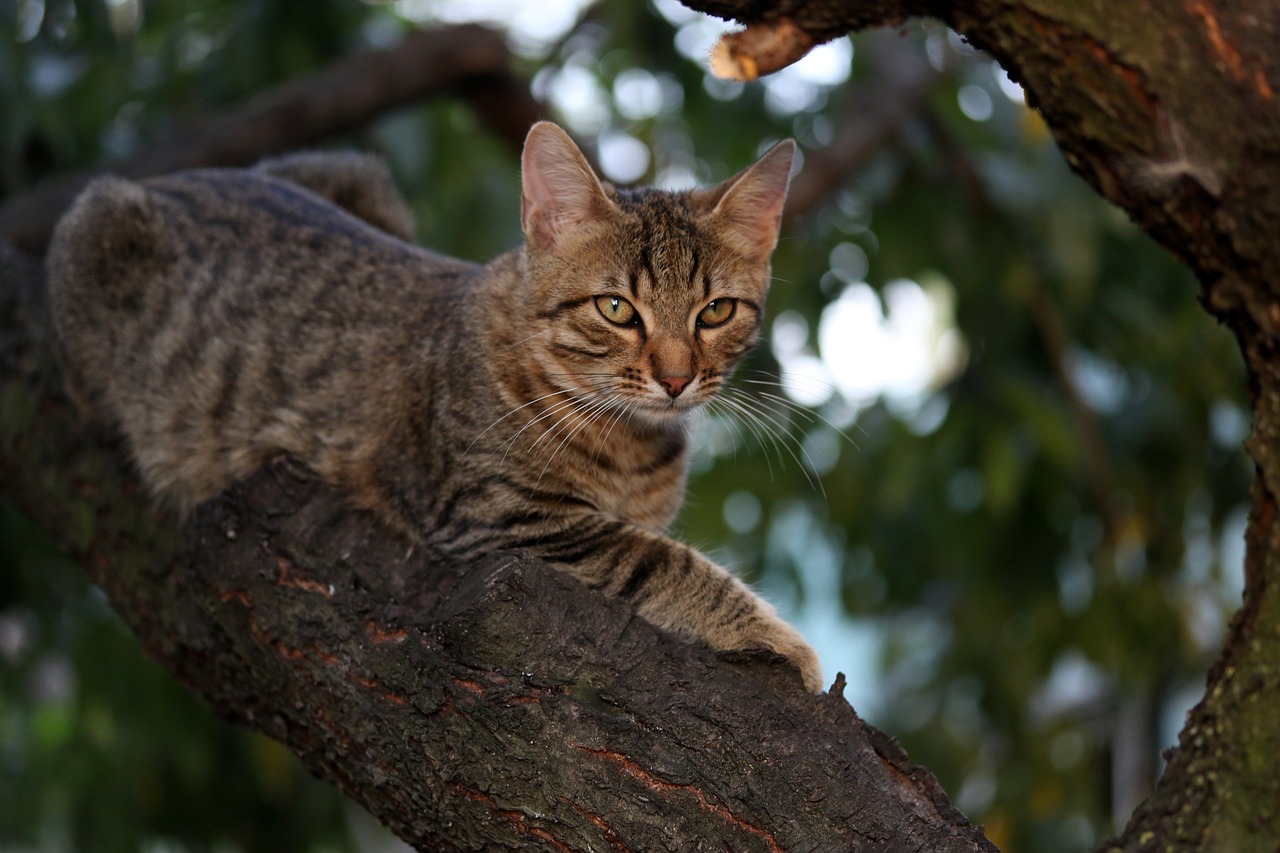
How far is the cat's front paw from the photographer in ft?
9.20

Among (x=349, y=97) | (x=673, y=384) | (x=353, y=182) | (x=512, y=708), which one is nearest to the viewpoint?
(x=512, y=708)

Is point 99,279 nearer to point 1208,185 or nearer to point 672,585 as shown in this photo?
point 672,585

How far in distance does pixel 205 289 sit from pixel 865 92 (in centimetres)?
317

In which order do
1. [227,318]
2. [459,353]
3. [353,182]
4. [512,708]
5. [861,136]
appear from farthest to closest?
[861,136] → [353,182] → [227,318] → [459,353] → [512,708]

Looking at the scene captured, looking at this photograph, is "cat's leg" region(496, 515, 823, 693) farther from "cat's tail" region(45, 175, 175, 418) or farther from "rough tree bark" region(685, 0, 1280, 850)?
"cat's tail" region(45, 175, 175, 418)

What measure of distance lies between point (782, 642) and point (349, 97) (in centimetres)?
325

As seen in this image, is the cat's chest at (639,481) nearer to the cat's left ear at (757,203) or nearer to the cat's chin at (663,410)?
the cat's chin at (663,410)

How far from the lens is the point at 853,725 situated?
2338mm

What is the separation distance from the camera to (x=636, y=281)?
3.23m

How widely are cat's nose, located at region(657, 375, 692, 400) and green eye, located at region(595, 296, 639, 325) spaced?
8.4 inches

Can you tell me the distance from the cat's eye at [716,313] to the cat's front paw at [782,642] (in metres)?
0.85

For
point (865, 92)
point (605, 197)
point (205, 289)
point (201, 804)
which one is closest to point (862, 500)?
point (865, 92)

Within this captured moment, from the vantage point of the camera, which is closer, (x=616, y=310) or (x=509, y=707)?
(x=509, y=707)

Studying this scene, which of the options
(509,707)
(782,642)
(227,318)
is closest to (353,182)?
(227,318)
